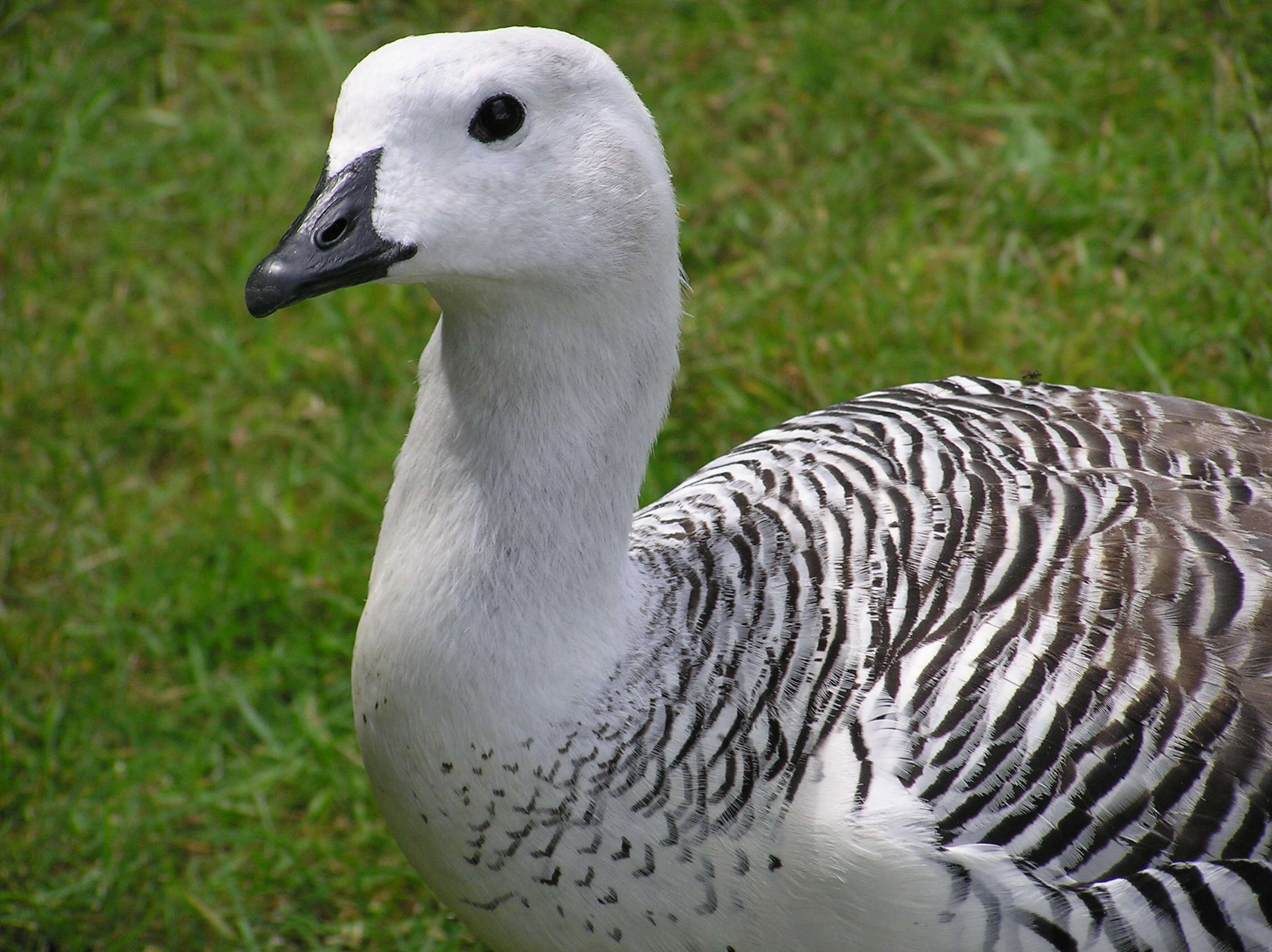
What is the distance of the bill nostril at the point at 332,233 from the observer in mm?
1829

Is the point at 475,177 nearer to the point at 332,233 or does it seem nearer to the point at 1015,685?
the point at 332,233

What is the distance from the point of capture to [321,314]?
178 inches

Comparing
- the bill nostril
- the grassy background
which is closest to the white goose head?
the bill nostril

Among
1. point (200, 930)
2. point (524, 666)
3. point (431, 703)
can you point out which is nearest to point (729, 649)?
point (524, 666)

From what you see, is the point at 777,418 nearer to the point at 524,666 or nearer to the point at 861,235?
the point at 861,235

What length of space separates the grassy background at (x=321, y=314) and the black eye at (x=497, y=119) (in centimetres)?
197

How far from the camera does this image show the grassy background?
3312 millimetres

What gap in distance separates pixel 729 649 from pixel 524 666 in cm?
36

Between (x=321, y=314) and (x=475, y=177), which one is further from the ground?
(x=475, y=177)

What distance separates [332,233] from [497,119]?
0.29m

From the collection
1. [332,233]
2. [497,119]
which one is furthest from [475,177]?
[332,233]

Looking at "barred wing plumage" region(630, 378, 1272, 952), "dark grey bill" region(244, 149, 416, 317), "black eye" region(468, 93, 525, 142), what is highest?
"black eye" region(468, 93, 525, 142)

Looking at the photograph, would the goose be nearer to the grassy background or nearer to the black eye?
the black eye

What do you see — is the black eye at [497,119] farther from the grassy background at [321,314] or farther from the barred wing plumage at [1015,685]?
the grassy background at [321,314]
